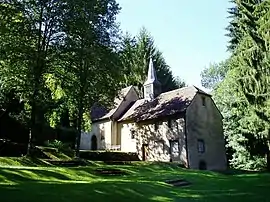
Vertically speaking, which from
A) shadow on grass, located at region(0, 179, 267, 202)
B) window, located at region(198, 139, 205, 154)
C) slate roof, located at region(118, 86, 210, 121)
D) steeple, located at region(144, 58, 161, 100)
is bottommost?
shadow on grass, located at region(0, 179, 267, 202)

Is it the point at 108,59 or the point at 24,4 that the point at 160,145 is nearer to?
the point at 108,59

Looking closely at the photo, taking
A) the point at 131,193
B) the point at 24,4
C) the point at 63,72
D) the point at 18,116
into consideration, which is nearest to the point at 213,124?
the point at 63,72

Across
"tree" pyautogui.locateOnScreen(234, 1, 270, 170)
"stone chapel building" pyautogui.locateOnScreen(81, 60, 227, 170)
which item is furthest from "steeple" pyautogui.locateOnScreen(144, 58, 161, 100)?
"tree" pyautogui.locateOnScreen(234, 1, 270, 170)

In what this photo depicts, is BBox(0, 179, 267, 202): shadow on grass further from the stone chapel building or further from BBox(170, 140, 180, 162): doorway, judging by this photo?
BBox(170, 140, 180, 162): doorway

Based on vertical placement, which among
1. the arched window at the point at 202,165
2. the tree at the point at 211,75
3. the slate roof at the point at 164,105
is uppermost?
the tree at the point at 211,75

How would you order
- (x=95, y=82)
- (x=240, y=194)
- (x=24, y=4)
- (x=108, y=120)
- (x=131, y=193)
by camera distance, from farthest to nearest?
(x=108, y=120) < (x=95, y=82) < (x=24, y=4) < (x=240, y=194) < (x=131, y=193)

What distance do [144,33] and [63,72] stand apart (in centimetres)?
3778

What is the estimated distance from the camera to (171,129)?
115 ft

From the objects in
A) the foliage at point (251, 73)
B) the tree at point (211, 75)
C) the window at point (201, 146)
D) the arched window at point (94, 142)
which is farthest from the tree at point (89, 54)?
the tree at point (211, 75)

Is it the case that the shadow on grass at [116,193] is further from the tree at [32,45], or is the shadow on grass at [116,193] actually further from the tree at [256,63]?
the tree at [32,45]

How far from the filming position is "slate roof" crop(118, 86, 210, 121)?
35219 millimetres

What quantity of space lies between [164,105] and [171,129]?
12.0 feet

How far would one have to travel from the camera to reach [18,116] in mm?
33750

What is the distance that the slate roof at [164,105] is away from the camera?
35219 mm
